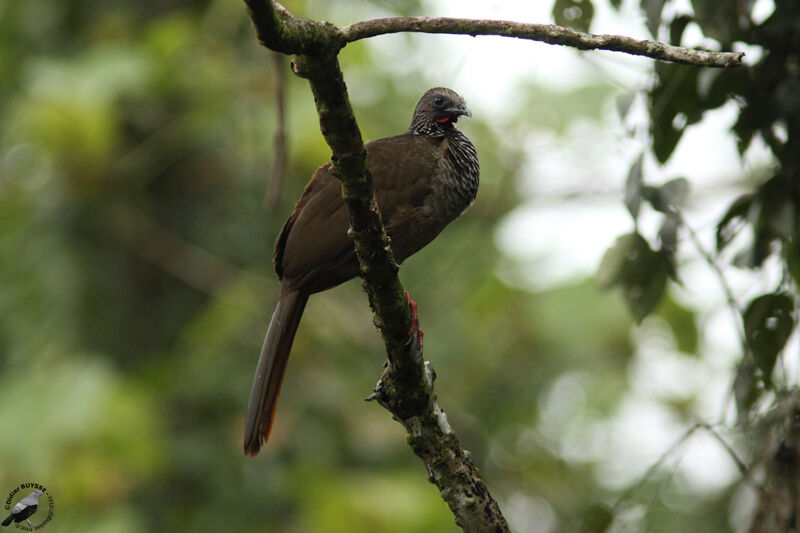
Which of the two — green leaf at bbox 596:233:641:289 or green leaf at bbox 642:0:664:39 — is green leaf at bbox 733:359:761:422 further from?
green leaf at bbox 642:0:664:39

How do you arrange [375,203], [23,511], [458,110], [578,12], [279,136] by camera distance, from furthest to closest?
[458,110], [23,511], [279,136], [578,12], [375,203]

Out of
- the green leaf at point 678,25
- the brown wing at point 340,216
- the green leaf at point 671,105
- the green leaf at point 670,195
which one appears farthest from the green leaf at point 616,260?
the brown wing at point 340,216

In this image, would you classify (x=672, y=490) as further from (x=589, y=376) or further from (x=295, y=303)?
(x=295, y=303)

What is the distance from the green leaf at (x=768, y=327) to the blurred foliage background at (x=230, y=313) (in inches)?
83.2

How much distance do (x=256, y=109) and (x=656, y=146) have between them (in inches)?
140

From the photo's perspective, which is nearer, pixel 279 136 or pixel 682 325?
pixel 279 136

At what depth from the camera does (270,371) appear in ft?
9.09

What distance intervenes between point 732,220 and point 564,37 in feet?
3.08

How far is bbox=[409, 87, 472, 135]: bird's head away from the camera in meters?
3.19

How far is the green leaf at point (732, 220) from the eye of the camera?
7.80 ft

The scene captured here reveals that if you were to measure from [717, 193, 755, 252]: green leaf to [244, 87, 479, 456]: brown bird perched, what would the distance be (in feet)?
2.71

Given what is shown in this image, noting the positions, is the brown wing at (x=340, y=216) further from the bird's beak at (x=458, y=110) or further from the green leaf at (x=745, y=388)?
the green leaf at (x=745, y=388)

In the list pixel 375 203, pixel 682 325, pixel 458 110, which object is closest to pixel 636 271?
pixel 375 203

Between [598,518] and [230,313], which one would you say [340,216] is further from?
[230,313]
